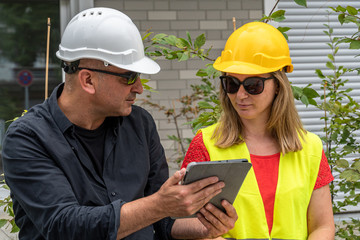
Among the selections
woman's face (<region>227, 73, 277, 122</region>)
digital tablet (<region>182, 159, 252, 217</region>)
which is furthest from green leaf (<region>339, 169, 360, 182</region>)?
digital tablet (<region>182, 159, 252, 217</region>)

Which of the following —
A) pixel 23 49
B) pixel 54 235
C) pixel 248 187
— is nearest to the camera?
pixel 54 235

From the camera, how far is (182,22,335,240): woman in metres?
2.37

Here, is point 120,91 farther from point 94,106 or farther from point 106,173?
point 106,173

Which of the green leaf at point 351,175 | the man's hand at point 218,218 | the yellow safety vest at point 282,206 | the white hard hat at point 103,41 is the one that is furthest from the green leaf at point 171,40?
the green leaf at point 351,175

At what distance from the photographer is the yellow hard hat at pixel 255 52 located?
8.02ft

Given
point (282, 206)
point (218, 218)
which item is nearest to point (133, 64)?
point (218, 218)

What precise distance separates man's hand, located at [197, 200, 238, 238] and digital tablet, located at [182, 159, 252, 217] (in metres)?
0.10

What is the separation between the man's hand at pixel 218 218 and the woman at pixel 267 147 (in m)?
0.12

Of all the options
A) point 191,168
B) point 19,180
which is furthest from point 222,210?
point 19,180

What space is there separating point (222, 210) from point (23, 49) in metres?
3.92

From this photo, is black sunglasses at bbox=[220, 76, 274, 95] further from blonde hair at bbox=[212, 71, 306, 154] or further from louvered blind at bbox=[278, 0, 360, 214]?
louvered blind at bbox=[278, 0, 360, 214]

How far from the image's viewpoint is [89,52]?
230 cm

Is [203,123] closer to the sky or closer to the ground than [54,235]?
closer to the sky

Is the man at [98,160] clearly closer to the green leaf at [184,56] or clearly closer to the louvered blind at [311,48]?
the green leaf at [184,56]
